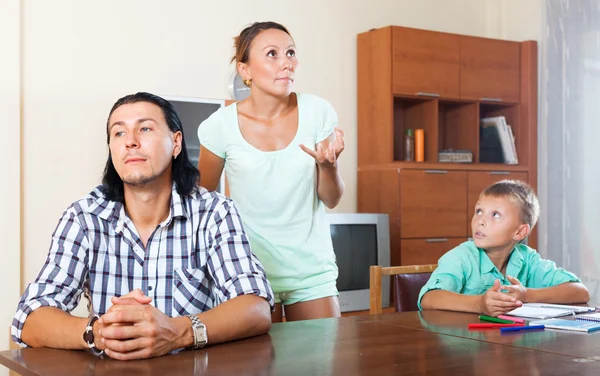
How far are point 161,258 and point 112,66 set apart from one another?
2464 mm

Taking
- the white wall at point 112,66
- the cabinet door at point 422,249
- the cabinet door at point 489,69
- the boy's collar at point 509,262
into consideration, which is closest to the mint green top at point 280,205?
→ the boy's collar at point 509,262

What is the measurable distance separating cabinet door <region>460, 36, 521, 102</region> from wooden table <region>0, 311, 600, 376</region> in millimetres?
3450

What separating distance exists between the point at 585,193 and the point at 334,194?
3193mm

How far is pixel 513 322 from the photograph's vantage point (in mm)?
1809

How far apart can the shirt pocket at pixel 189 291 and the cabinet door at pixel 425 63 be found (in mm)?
3051

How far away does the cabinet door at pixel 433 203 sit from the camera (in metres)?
4.60

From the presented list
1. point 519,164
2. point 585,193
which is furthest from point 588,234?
point 519,164

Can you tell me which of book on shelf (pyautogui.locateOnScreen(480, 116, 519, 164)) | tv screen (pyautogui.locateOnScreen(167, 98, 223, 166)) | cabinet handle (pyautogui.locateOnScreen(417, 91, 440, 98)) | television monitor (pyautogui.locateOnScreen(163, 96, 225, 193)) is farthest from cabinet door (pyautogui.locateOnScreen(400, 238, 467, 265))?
tv screen (pyautogui.locateOnScreen(167, 98, 223, 166))

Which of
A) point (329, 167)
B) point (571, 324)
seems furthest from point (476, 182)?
point (571, 324)

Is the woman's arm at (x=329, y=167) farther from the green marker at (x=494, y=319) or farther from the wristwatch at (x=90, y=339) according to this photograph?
the wristwatch at (x=90, y=339)

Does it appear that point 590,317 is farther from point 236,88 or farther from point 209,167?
point 236,88

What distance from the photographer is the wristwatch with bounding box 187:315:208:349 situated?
1.49m

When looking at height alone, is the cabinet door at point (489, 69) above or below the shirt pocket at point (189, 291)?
above

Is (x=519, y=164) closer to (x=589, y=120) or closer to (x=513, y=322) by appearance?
(x=589, y=120)
